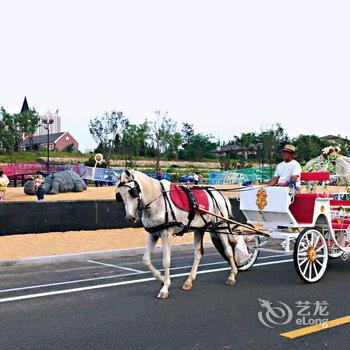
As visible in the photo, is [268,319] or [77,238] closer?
[268,319]

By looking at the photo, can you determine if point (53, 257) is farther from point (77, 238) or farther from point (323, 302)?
point (323, 302)

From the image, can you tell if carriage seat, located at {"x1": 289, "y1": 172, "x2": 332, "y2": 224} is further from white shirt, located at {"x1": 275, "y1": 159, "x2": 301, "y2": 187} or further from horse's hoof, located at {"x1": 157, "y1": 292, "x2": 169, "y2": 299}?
horse's hoof, located at {"x1": 157, "y1": 292, "x2": 169, "y2": 299}

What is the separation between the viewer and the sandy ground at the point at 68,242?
11.5 metres

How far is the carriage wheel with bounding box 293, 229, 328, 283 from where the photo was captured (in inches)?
316

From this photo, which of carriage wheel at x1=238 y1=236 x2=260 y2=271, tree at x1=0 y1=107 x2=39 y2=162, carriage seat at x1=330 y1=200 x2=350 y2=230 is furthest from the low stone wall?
tree at x1=0 y1=107 x2=39 y2=162

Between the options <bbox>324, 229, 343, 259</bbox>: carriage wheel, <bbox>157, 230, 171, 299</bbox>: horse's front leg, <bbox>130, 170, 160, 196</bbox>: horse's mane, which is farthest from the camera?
<bbox>324, 229, 343, 259</bbox>: carriage wheel

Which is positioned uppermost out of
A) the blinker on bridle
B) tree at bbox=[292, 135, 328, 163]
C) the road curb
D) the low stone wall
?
tree at bbox=[292, 135, 328, 163]

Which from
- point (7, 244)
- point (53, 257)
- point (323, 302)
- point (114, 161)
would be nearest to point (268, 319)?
point (323, 302)

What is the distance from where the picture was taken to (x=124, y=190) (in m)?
7.05

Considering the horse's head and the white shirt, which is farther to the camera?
the white shirt

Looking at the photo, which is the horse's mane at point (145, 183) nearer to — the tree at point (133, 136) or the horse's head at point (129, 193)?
the horse's head at point (129, 193)

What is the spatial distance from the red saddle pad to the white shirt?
1655 millimetres

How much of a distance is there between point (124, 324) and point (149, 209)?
1.89 m

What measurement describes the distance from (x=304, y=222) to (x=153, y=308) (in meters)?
3.32
